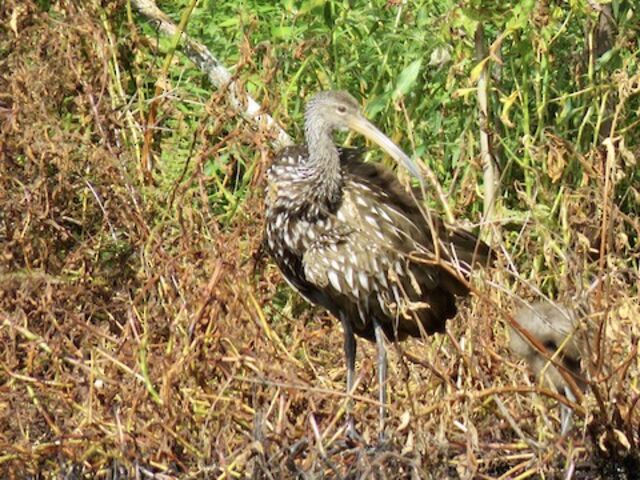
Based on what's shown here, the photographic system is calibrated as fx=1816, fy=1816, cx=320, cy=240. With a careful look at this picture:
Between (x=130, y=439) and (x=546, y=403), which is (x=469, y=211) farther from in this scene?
(x=130, y=439)

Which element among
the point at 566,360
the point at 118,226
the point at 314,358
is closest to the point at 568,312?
the point at 566,360

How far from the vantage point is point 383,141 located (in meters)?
6.23

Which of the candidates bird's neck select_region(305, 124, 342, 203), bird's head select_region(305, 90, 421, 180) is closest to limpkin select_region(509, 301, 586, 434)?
bird's neck select_region(305, 124, 342, 203)

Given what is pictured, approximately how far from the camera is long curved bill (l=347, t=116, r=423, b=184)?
6.08 metres

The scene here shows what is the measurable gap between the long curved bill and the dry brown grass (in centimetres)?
34

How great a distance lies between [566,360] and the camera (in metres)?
5.60

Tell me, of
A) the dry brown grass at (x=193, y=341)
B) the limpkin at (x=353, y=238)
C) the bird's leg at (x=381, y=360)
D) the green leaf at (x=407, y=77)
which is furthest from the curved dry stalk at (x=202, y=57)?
the bird's leg at (x=381, y=360)

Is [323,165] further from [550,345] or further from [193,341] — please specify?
[550,345]

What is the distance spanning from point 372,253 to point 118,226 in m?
1.21

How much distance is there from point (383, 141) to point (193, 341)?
3.56 feet

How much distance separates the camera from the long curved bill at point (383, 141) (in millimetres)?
6082

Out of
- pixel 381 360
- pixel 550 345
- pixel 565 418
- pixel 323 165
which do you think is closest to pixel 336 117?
pixel 323 165

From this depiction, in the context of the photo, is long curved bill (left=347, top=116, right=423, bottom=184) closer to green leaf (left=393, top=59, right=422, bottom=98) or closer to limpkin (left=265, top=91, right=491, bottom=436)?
limpkin (left=265, top=91, right=491, bottom=436)

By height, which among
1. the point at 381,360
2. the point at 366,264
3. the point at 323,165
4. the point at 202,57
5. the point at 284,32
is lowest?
the point at 202,57
